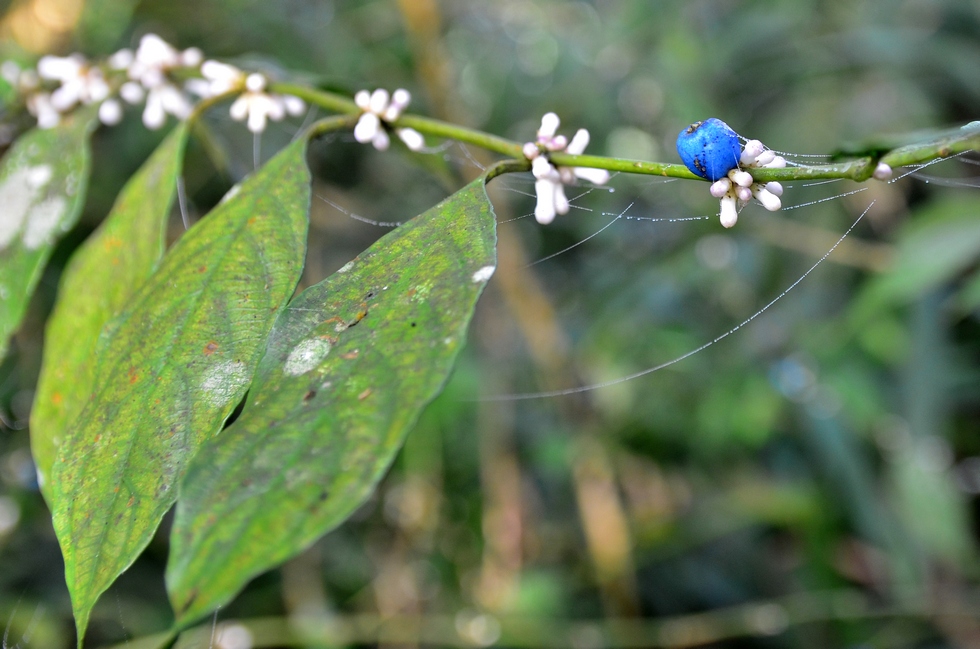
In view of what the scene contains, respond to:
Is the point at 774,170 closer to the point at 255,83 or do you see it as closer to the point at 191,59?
the point at 255,83

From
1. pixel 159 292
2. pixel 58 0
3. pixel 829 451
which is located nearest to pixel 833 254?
pixel 829 451

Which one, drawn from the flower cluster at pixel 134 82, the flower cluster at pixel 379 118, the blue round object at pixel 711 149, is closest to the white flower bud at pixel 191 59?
the flower cluster at pixel 134 82

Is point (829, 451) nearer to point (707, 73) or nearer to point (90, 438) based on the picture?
point (707, 73)

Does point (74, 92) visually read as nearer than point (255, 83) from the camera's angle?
No

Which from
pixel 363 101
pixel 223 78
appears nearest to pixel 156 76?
pixel 223 78

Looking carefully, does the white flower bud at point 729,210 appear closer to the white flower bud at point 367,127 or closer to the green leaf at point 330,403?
the green leaf at point 330,403

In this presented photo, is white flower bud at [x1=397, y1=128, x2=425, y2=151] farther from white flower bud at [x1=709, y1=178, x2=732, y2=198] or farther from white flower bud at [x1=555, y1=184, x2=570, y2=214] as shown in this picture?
white flower bud at [x1=709, y1=178, x2=732, y2=198]

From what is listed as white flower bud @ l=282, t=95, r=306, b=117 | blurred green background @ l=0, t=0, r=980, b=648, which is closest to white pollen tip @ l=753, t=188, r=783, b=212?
Answer: white flower bud @ l=282, t=95, r=306, b=117

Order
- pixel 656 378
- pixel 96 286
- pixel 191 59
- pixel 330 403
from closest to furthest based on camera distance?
1. pixel 330 403
2. pixel 96 286
3. pixel 191 59
4. pixel 656 378
